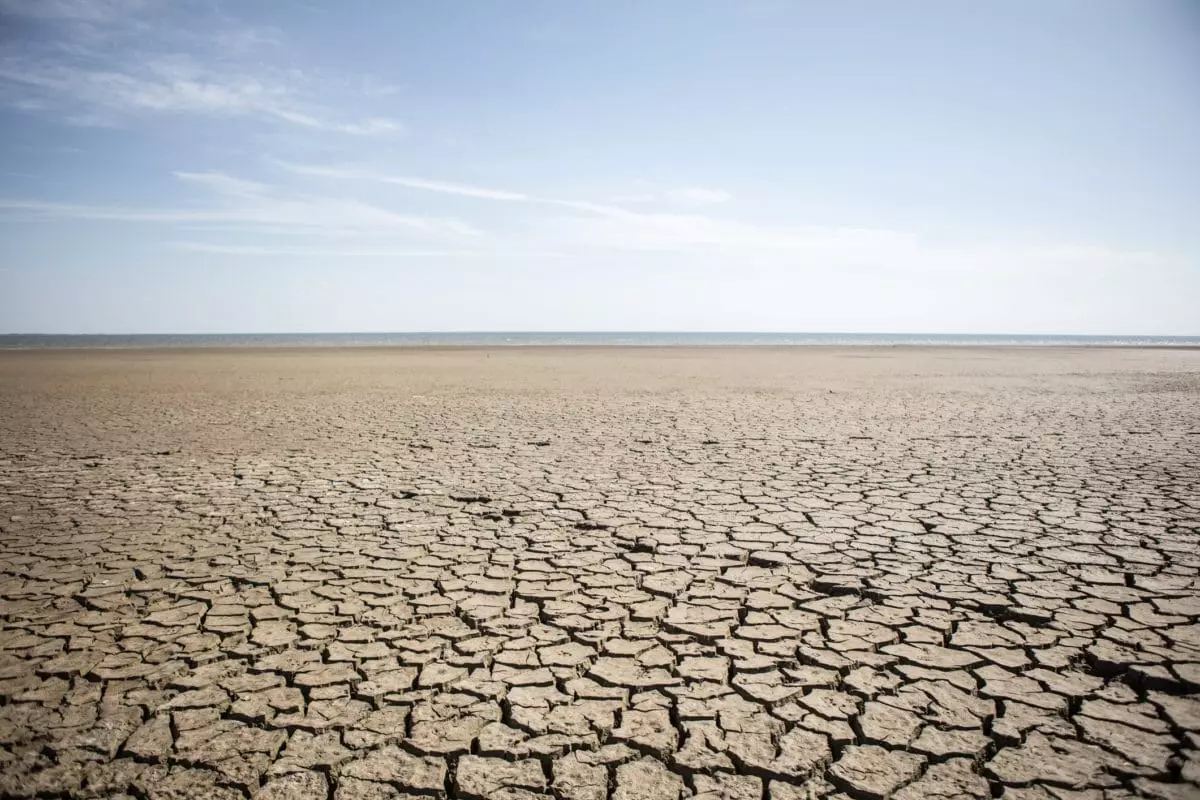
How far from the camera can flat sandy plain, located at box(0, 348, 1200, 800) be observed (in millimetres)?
2064

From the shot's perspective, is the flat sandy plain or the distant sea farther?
the distant sea

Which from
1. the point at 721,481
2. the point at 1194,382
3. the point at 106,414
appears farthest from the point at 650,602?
the point at 1194,382

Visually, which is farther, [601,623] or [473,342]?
[473,342]

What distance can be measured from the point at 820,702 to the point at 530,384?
14275 millimetres

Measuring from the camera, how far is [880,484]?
5.79 metres

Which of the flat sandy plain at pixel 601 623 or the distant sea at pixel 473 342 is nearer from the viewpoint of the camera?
the flat sandy plain at pixel 601 623

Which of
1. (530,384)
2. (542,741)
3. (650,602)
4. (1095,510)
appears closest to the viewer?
(542,741)

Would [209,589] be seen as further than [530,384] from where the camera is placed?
No

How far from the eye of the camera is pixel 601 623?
3076mm

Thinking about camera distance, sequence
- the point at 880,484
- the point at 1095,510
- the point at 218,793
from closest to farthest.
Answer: the point at 218,793 < the point at 1095,510 < the point at 880,484

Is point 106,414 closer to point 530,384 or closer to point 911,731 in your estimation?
point 530,384

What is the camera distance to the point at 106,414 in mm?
10320

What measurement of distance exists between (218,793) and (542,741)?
0.95m

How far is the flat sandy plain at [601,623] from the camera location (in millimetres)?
2064
